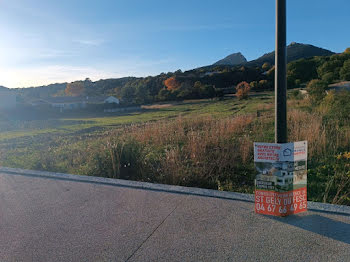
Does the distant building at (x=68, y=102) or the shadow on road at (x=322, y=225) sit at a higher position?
the shadow on road at (x=322, y=225)

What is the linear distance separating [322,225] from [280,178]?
0.66m

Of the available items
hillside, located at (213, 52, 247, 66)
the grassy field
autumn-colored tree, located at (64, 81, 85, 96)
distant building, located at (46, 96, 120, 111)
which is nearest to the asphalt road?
the grassy field

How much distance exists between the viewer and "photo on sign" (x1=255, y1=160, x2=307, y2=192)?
3.59 metres

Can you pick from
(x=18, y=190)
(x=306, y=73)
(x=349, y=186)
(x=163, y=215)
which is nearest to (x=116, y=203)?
(x=163, y=215)

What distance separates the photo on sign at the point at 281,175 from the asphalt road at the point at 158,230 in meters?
0.37

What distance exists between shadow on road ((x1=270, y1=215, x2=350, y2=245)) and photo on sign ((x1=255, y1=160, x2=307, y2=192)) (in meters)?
Result: 0.36

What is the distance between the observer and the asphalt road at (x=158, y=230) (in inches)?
116

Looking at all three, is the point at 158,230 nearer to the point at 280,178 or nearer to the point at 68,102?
the point at 280,178

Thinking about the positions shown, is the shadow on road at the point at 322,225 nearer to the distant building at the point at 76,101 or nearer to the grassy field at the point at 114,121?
the grassy field at the point at 114,121

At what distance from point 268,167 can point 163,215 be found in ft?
4.70

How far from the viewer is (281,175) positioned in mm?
3586

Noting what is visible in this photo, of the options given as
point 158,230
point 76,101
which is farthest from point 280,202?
point 76,101

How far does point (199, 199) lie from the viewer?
14.1 ft

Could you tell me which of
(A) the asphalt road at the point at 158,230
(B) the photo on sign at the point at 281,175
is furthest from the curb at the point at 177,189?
(B) the photo on sign at the point at 281,175
